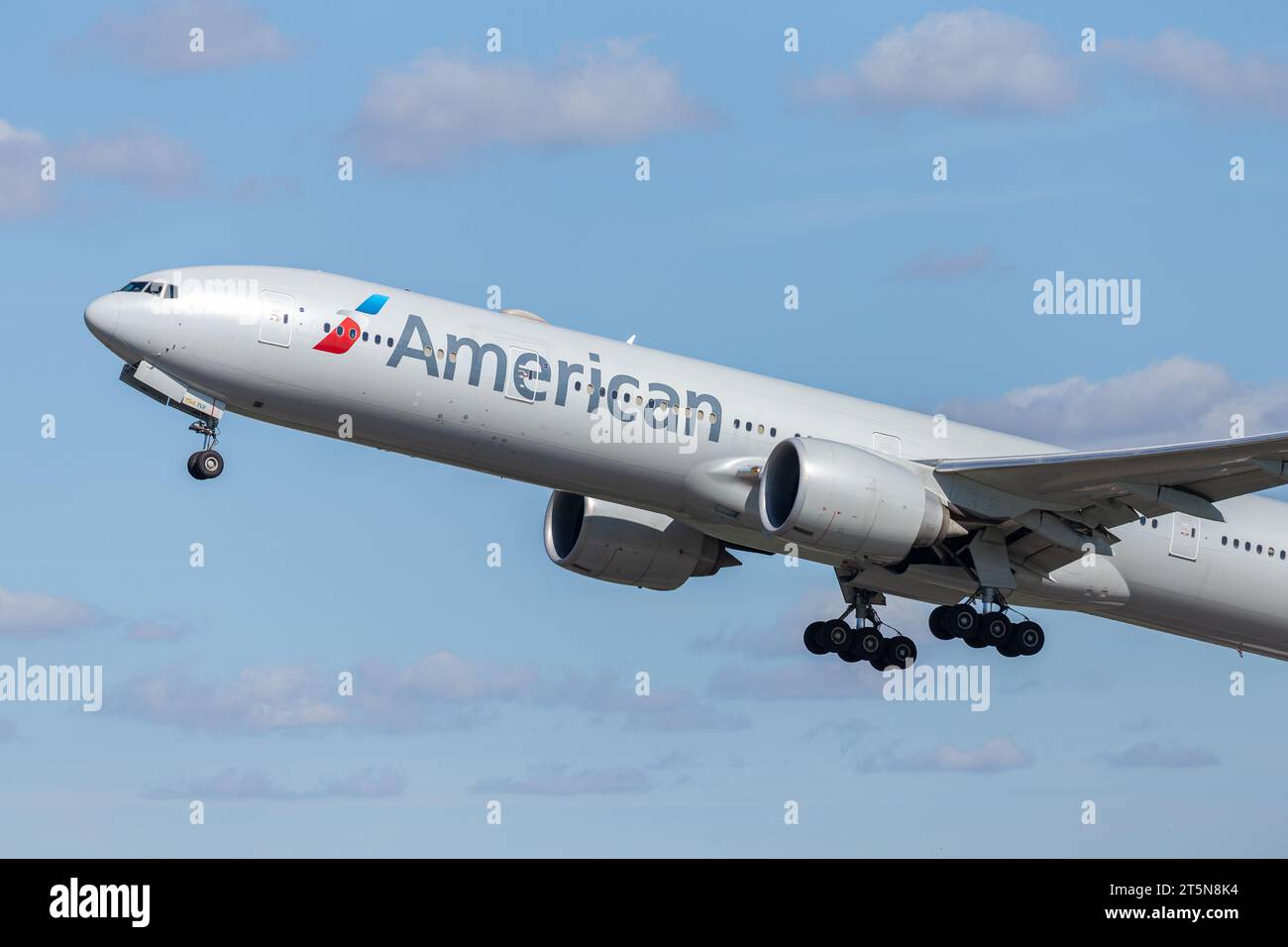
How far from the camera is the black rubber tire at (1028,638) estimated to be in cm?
4712

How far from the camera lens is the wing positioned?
43500mm

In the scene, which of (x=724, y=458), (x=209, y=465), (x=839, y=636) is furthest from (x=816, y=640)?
(x=209, y=465)

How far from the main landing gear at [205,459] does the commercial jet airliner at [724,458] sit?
4 centimetres

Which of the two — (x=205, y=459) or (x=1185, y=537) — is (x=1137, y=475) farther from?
(x=205, y=459)

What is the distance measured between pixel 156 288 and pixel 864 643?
19.2m

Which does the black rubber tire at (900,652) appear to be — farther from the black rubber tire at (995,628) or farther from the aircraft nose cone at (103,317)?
the aircraft nose cone at (103,317)

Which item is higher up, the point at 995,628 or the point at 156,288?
the point at 156,288

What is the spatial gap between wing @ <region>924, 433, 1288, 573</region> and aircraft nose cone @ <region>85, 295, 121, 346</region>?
17.5 meters

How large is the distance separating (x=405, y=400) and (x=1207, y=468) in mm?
16470

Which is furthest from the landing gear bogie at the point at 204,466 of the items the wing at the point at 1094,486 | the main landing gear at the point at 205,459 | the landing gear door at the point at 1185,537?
the landing gear door at the point at 1185,537

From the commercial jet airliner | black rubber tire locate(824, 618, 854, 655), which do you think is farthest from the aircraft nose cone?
black rubber tire locate(824, 618, 854, 655)

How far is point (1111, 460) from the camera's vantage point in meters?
44.0

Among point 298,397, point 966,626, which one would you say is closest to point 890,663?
point 966,626

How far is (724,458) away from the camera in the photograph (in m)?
44.6
